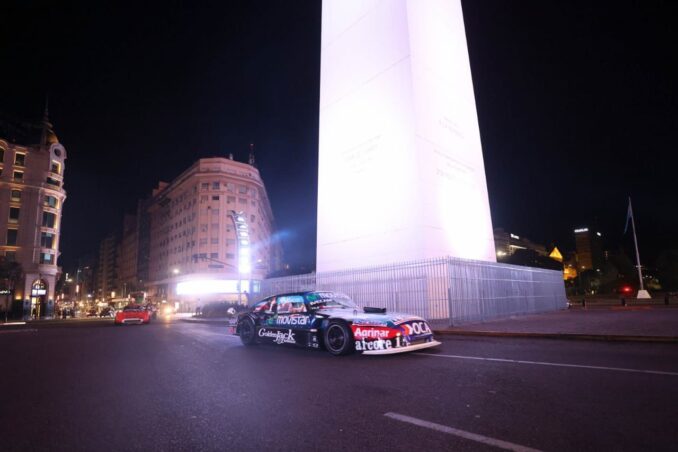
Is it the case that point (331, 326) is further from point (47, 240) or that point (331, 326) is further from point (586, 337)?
point (47, 240)

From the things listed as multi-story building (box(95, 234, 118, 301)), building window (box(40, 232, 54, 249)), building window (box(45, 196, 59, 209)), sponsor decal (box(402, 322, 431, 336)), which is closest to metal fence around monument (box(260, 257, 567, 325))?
sponsor decal (box(402, 322, 431, 336))

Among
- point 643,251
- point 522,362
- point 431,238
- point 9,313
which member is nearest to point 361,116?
point 431,238

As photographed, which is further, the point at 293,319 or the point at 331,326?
the point at 293,319

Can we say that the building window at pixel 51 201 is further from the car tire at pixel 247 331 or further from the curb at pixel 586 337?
the curb at pixel 586 337

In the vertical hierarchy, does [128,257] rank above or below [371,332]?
above

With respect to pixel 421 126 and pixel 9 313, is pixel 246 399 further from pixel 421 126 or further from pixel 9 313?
pixel 9 313

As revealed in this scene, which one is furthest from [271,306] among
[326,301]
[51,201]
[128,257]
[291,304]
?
[128,257]

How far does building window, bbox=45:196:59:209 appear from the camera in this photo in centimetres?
6176

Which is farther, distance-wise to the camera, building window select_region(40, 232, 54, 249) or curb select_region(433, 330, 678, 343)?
building window select_region(40, 232, 54, 249)

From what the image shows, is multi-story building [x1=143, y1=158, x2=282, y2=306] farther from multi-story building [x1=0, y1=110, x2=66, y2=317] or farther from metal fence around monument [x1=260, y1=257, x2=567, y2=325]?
metal fence around monument [x1=260, y1=257, x2=567, y2=325]

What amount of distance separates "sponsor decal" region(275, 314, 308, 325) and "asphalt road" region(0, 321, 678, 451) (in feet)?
3.94

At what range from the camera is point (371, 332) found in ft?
24.8

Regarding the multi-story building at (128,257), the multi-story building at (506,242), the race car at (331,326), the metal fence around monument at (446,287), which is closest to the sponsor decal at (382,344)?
the race car at (331,326)

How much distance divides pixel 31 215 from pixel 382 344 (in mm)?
70831
